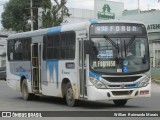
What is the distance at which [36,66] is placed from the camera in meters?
21.1

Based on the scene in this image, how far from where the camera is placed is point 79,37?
56.8 feet

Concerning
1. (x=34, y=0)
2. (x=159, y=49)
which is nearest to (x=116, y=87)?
(x=159, y=49)

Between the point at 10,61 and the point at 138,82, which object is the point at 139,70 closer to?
the point at 138,82

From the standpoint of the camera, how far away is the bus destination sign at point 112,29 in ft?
55.4

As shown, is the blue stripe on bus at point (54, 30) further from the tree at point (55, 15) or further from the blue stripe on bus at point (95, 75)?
the tree at point (55, 15)

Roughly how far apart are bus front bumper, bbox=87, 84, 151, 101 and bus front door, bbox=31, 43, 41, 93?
473 centimetres

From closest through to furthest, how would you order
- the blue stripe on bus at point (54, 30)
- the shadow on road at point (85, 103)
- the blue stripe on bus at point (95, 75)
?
the blue stripe on bus at point (95, 75) → the shadow on road at point (85, 103) → the blue stripe on bus at point (54, 30)

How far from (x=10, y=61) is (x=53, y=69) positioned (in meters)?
5.16

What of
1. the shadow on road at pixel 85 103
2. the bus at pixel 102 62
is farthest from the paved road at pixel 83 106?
the bus at pixel 102 62

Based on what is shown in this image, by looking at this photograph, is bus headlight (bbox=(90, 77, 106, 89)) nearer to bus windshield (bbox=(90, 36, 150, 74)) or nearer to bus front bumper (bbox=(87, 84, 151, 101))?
bus front bumper (bbox=(87, 84, 151, 101))

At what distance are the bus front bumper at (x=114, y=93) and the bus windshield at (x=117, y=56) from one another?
0.62 metres

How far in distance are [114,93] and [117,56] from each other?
49.0 inches

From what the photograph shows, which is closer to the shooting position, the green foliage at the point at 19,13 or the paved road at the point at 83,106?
the paved road at the point at 83,106

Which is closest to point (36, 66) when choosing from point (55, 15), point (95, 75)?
point (95, 75)
